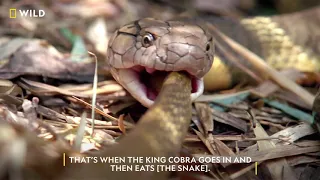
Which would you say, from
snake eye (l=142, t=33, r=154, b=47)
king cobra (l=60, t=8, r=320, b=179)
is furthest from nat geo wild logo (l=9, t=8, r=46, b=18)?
snake eye (l=142, t=33, r=154, b=47)

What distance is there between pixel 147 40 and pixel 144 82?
7.8 inches

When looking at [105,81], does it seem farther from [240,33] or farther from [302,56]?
[302,56]

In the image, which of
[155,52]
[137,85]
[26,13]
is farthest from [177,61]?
→ [26,13]

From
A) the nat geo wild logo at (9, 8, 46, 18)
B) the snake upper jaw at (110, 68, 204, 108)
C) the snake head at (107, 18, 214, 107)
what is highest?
the nat geo wild logo at (9, 8, 46, 18)

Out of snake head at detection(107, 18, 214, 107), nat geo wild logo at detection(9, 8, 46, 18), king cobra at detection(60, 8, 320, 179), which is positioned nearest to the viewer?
king cobra at detection(60, 8, 320, 179)

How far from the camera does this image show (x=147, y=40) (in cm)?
201

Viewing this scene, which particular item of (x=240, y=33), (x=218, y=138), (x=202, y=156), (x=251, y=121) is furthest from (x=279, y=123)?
(x=240, y=33)

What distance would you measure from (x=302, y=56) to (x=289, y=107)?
2.28ft

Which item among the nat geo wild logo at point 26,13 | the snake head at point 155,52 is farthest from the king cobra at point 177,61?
the nat geo wild logo at point 26,13

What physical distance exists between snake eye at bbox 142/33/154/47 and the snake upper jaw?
14 cm

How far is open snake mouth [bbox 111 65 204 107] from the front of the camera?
203 centimetres

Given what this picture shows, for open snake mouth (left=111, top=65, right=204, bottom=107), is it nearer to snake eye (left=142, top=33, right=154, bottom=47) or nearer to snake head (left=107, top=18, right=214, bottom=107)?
snake head (left=107, top=18, right=214, bottom=107)

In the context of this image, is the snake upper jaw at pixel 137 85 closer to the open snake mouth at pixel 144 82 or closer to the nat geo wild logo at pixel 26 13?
the open snake mouth at pixel 144 82

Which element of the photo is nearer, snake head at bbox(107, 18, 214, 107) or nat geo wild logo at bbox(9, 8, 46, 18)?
snake head at bbox(107, 18, 214, 107)
